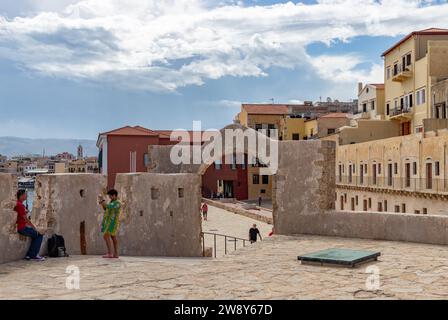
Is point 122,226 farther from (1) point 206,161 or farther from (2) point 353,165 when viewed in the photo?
(2) point 353,165

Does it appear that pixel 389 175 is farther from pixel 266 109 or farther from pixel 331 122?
pixel 266 109

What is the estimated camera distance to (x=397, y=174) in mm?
38531

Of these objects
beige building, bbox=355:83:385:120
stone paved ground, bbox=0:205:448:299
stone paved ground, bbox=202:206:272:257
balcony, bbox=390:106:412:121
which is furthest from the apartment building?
stone paved ground, bbox=0:205:448:299

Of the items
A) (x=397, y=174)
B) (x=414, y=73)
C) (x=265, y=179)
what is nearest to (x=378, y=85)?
(x=414, y=73)

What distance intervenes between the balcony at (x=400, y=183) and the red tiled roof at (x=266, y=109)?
23.7m

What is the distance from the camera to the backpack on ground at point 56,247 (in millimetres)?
11047

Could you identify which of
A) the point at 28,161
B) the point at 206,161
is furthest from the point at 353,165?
the point at 28,161

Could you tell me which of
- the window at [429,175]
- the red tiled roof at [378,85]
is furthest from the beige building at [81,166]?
the window at [429,175]

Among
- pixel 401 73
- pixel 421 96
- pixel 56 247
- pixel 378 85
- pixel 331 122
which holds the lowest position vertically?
pixel 56 247

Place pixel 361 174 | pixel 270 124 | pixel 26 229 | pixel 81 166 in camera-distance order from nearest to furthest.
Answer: pixel 26 229 < pixel 361 174 < pixel 270 124 < pixel 81 166

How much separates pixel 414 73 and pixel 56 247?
41864 mm

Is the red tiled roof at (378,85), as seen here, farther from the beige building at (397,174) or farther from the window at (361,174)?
the window at (361,174)
